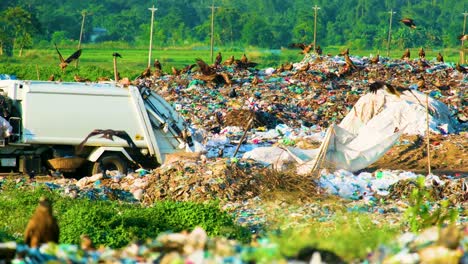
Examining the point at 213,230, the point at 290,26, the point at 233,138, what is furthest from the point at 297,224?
the point at 290,26

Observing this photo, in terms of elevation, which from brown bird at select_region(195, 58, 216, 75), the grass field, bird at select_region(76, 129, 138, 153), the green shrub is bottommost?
the grass field

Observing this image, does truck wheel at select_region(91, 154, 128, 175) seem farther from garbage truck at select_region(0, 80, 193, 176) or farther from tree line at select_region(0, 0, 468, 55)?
tree line at select_region(0, 0, 468, 55)

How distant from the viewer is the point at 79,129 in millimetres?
13656

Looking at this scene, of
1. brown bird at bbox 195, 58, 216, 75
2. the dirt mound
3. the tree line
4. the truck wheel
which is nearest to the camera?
the truck wheel

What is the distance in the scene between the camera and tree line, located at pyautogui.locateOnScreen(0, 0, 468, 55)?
64.4m

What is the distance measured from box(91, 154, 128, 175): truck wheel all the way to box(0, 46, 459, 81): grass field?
67.0 ft

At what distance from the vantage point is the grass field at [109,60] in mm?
35812

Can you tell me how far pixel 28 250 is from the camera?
19.2 ft

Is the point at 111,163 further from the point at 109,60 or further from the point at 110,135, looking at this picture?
the point at 109,60

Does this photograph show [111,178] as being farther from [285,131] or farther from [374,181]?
[285,131]

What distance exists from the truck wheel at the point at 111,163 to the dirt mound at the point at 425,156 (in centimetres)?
422

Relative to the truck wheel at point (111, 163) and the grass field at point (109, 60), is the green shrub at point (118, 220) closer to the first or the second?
the truck wheel at point (111, 163)

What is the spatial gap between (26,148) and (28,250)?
8.14 metres

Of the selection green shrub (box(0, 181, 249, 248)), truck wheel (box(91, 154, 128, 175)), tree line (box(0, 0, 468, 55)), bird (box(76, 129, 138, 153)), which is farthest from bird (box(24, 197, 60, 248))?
tree line (box(0, 0, 468, 55))
